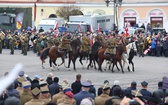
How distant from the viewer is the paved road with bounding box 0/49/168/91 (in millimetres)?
22453

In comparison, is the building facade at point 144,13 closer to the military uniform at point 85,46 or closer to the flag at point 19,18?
the flag at point 19,18

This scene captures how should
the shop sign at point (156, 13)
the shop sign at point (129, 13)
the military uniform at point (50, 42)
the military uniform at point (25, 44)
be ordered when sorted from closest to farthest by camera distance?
the military uniform at point (50, 42), the military uniform at point (25, 44), the shop sign at point (156, 13), the shop sign at point (129, 13)

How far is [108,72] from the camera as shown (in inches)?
1001

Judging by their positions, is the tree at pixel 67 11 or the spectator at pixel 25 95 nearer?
the spectator at pixel 25 95

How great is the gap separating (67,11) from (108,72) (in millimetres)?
27974

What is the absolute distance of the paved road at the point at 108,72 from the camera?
73.7ft

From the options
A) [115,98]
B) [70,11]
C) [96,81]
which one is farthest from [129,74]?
[70,11]

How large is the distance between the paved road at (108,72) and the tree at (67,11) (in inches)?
773

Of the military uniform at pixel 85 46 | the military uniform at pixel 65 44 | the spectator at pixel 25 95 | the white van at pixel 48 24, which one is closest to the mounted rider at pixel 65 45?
the military uniform at pixel 65 44

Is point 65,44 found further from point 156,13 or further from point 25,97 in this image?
point 156,13

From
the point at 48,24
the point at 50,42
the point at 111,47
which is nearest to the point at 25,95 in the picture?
the point at 111,47

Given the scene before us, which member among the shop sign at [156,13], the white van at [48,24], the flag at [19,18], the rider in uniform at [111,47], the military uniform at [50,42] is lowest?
the rider in uniform at [111,47]

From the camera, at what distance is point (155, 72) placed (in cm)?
2589

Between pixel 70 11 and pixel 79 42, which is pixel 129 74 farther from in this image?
pixel 70 11
